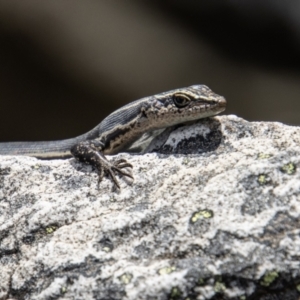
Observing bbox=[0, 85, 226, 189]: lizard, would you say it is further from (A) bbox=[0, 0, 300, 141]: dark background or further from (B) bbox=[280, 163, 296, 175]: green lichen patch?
(A) bbox=[0, 0, 300, 141]: dark background

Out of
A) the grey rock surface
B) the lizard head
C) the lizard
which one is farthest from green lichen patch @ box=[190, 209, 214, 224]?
the lizard head

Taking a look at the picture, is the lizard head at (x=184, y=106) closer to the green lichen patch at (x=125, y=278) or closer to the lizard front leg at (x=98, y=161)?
the lizard front leg at (x=98, y=161)

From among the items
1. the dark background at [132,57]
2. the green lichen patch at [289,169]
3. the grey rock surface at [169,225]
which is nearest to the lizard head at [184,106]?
the grey rock surface at [169,225]

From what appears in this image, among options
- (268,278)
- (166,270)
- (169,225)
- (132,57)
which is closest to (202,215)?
(169,225)

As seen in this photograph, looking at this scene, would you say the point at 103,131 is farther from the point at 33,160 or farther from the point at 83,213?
the point at 83,213

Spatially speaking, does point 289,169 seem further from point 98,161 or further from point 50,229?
point 50,229

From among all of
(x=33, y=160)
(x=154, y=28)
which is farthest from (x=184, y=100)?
(x=154, y=28)
